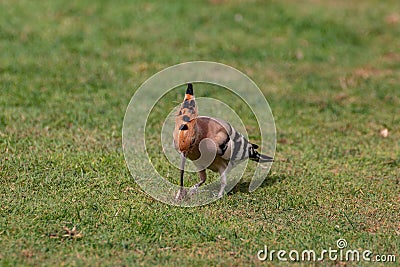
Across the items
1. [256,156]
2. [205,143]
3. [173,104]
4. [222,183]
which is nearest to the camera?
[205,143]

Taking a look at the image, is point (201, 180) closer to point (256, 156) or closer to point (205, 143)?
point (256, 156)

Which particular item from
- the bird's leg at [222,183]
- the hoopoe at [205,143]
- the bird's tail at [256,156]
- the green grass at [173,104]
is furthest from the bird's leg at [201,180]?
the bird's tail at [256,156]

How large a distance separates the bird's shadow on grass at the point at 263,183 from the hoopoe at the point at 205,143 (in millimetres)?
287

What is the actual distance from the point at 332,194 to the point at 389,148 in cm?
179

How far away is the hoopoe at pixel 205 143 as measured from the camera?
18.4 ft

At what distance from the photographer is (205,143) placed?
5809 mm

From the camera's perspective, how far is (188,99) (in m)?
5.64

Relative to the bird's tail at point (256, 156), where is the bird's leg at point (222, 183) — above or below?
below

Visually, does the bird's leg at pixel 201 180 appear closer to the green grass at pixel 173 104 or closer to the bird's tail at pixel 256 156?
the green grass at pixel 173 104

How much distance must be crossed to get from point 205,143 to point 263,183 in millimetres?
1211

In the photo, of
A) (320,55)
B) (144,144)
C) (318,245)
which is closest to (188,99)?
(318,245)

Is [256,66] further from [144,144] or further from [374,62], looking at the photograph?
[144,144]

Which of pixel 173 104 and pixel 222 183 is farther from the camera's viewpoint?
pixel 173 104

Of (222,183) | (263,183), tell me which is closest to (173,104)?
(263,183)
